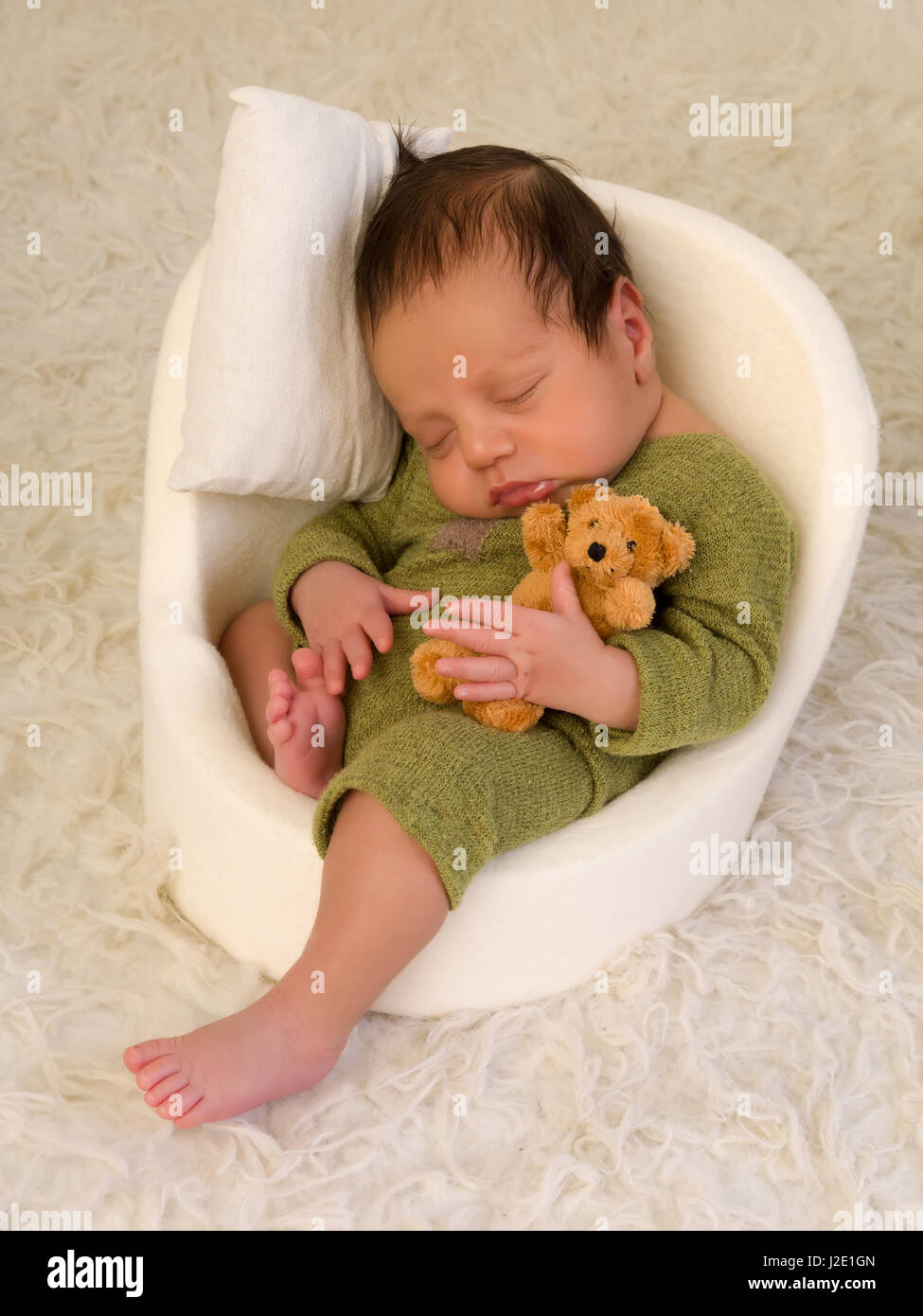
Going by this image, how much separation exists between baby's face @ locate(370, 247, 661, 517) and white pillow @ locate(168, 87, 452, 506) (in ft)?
0.35

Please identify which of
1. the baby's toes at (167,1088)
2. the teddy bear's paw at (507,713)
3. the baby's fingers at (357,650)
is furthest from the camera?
the baby's fingers at (357,650)

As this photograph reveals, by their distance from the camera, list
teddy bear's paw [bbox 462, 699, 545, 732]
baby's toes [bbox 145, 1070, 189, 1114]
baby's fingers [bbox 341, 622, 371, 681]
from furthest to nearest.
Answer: baby's fingers [bbox 341, 622, 371, 681]
teddy bear's paw [bbox 462, 699, 545, 732]
baby's toes [bbox 145, 1070, 189, 1114]

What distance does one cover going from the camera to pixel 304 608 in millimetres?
1411

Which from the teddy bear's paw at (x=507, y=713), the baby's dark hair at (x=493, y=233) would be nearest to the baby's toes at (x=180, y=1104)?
the teddy bear's paw at (x=507, y=713)

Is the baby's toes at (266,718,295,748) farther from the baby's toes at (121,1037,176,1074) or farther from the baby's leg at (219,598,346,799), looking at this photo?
the baby's toes at (121,1037,176,1074)

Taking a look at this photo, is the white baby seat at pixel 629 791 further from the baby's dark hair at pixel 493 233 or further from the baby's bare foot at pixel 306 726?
the baby's dark hair at pixel 493 233

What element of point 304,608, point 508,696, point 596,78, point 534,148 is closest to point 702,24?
point 596,78

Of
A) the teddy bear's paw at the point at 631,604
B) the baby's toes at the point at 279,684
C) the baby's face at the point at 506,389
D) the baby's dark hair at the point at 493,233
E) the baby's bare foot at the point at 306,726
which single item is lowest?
the baby's bare foot at the point at 306,726

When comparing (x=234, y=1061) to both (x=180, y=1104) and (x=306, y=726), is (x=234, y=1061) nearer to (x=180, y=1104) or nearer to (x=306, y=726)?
(x=180, y=1104)

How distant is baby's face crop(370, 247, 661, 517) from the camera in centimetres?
127

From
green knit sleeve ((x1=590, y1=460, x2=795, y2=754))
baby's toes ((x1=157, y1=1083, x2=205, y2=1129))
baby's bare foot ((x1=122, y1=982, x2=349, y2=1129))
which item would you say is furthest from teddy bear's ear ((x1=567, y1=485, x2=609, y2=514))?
baby's toes ((x1=157, y1=1083, x2=205, y2=1129))

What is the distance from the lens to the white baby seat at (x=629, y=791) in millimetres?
1210

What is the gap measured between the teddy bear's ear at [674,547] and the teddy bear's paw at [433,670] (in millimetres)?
187

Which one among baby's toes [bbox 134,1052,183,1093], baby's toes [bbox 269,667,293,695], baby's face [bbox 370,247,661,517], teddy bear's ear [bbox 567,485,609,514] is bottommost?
A: baby's toes [bbox 134,1052,183,1093]
